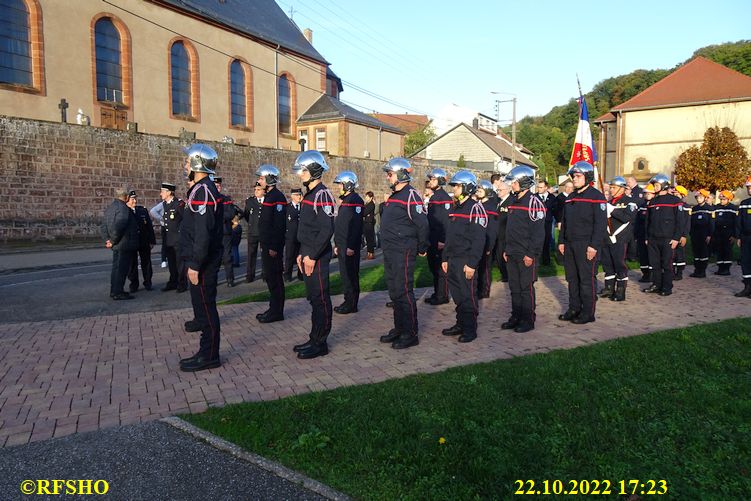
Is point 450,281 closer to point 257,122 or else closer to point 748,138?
point 257,122

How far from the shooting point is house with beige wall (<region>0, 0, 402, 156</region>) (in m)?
24.2

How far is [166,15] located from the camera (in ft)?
98.6

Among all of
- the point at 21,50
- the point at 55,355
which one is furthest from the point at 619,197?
the point at 21,50

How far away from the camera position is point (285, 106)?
39.7m

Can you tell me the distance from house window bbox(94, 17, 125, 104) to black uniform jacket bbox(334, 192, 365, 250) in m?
24.0

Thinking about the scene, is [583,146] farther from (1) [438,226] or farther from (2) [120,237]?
(2) [120,237]

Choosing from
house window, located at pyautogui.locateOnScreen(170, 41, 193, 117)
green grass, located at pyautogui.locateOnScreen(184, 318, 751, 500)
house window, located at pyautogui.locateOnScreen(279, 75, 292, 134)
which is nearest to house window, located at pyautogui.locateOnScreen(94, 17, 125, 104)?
house window, located at pyautogui.locateOnScreen(170, 41, 193, 117)

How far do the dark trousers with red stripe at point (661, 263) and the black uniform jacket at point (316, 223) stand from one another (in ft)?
23.3

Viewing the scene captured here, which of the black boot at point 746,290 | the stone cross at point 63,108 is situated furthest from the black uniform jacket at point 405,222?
the stone cross at point 63,108

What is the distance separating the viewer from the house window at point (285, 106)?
129ft

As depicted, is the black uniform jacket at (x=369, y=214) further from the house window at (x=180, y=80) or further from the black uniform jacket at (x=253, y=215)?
the house window at (x=180, y=80)

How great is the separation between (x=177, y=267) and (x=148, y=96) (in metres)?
22.6

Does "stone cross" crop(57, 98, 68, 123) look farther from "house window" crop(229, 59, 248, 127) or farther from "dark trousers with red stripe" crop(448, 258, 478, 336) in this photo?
"dark trousers with red stripe" crop(448, 258, 478, 336)

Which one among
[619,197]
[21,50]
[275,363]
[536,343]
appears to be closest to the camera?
[275,363]
